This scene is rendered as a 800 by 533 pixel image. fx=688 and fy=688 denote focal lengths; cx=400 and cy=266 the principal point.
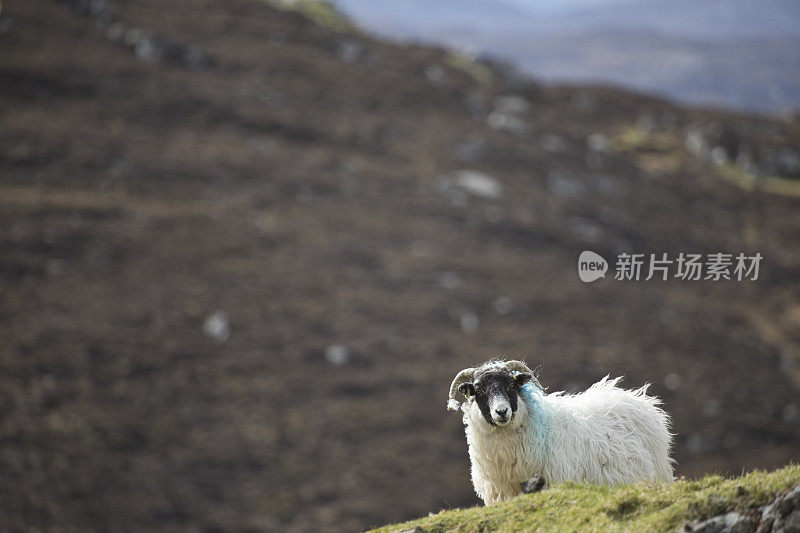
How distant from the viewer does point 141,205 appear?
3656 cm

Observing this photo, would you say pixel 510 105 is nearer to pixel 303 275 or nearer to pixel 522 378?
pixel 303 275

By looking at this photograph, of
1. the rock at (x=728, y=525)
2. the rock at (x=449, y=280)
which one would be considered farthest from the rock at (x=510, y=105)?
the rock at (x=728, y=525)

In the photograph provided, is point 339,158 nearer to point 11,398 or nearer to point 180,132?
point 180,132

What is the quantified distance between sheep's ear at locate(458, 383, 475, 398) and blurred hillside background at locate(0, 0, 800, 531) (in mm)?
16441

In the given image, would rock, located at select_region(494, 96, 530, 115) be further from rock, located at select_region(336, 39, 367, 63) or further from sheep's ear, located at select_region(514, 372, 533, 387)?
sheep's ear, located at select_region(514, 372, 533, 387)

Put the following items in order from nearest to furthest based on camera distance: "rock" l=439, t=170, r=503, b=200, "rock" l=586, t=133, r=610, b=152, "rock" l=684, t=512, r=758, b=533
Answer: "rock" l=684, t=512, r=758, b=533 → "rock" l=439, t=170, r=503, b=200 → "rock" l=586, t=133, r=610, b=152

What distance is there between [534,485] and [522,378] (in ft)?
4.32

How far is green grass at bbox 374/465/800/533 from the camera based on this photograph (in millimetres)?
6582

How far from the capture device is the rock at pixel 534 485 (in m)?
8.52

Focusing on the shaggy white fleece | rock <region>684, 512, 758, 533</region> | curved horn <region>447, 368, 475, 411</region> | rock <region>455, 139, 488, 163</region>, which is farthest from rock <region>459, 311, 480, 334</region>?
rock <region>684, 512, 758, 533</region>

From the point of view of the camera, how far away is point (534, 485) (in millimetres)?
8523

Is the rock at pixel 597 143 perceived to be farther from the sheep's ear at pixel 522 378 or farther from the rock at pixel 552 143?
the sheep's ear at pixel 522 378

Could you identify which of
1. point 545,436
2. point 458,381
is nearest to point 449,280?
point 458,381

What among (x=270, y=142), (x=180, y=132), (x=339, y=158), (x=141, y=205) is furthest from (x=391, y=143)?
(x=141, y=205)
